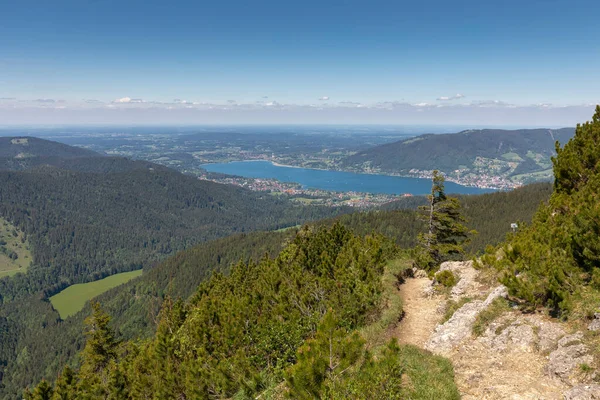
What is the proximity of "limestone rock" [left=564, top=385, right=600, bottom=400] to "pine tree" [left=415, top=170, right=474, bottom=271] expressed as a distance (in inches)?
832

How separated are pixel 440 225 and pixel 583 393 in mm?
24295

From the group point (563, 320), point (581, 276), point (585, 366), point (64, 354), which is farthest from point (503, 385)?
point (64, 354)

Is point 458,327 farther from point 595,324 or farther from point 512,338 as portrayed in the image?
point 595,324

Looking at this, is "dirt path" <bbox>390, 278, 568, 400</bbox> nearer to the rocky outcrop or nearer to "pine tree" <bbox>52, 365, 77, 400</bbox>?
the rocky outcrop

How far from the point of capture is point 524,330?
482 inches

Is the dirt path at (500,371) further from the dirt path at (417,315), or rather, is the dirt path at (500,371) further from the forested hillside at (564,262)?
the forested hillside at (564,262)

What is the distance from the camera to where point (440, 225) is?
3192cm

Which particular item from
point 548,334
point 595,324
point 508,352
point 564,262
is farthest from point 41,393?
point 564,262

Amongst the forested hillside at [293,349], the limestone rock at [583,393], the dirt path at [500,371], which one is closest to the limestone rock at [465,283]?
the forested hillside at [293,349]

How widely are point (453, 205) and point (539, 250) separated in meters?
17.4

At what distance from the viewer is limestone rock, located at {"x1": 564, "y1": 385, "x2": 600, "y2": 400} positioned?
8.40 metres

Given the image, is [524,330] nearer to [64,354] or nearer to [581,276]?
[581,276]

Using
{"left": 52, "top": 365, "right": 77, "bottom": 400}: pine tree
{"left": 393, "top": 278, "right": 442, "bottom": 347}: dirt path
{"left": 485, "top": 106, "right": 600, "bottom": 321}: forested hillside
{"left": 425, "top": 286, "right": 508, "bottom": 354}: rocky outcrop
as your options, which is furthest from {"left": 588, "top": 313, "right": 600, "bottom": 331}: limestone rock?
{"left": 52, "top": 365, "right": 77, "bottom": 400}: pine tree

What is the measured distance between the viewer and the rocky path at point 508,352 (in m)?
9.64
